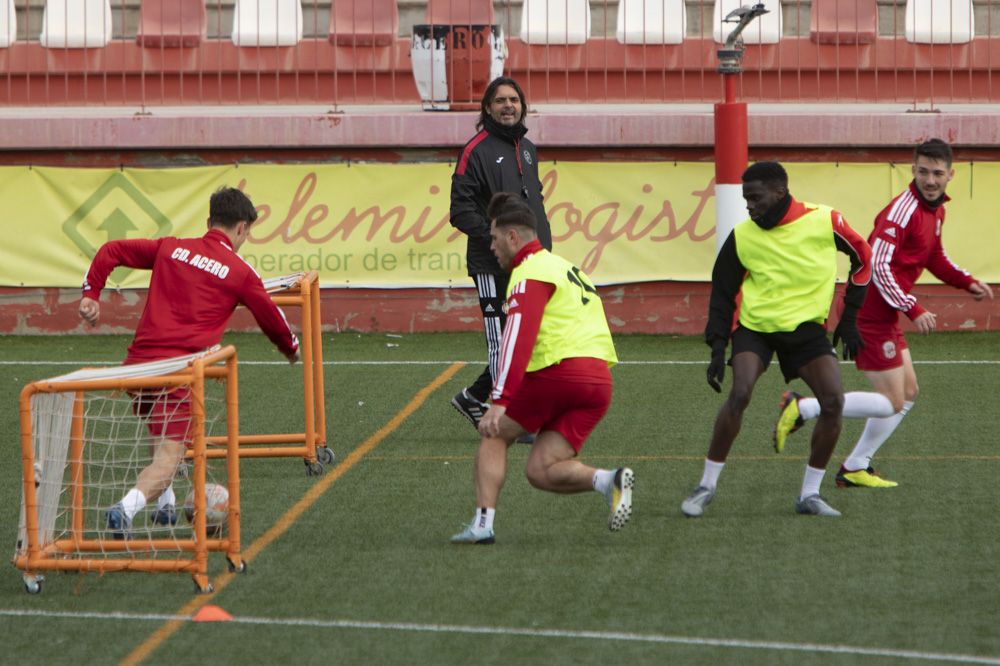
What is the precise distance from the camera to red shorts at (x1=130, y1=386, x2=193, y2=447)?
279 inches

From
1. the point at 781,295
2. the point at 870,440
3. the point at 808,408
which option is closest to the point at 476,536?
the point at 781,295

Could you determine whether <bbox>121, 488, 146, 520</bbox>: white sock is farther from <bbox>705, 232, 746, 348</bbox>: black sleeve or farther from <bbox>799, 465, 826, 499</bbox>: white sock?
<bbox>799, 465, 826, 499</bbox>: white sock

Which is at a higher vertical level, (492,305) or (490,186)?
(490,186)

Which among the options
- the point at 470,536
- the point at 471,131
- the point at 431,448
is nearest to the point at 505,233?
the point at 470,536

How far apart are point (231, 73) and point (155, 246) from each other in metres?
10.9

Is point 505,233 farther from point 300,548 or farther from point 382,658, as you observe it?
point 382,658

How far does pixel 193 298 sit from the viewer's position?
293 inches

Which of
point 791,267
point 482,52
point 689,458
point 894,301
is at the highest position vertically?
point 482,52

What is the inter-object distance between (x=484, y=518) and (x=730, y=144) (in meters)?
8.42

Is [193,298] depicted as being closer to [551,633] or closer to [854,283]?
[551,633]

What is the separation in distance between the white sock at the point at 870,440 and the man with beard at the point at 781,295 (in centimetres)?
91

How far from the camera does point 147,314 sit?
7.50 meters

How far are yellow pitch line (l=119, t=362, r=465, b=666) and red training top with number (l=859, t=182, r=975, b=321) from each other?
2994 millimetres

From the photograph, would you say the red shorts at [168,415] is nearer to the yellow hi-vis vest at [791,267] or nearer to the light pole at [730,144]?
the yellow hi-vis vest at [791,267]
